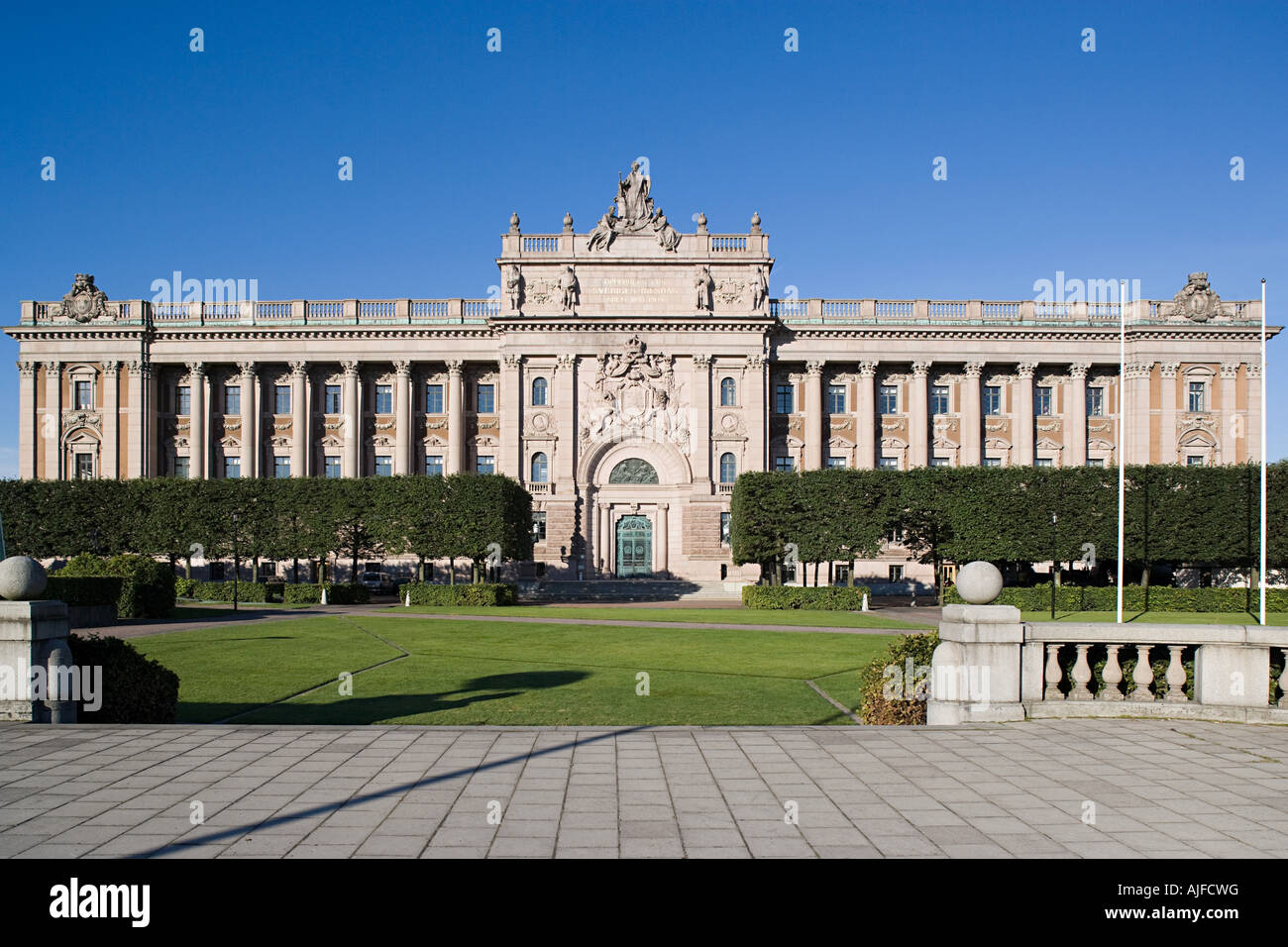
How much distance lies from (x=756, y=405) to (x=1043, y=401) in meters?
23.8

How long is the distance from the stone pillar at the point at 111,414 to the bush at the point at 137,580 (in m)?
31.4

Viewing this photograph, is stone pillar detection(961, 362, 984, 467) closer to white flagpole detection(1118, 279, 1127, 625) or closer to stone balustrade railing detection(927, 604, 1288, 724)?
white flagpole detection(1118, 279, 1127, 625)

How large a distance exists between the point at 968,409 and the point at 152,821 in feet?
222

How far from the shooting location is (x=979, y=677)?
12.4 meters

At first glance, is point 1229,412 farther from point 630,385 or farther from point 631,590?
point 631,590

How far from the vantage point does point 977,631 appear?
12.3 meters

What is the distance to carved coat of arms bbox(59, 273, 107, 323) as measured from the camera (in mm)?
67375

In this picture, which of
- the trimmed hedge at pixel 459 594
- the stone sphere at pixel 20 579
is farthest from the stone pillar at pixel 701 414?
the stone sphere at pixel 20 579

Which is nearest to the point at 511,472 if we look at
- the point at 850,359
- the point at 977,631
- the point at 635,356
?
the point at 635,356

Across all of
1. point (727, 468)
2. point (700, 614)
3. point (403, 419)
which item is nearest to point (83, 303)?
point (403, 419)

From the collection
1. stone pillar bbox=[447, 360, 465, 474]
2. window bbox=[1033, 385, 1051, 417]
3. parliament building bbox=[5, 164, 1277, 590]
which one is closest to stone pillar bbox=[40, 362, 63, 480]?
parliament building bbox=[5, 164, 1277, 590]

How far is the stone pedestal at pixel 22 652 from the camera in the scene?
470 inches

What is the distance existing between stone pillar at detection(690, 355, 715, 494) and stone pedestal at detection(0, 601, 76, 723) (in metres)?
53.0
